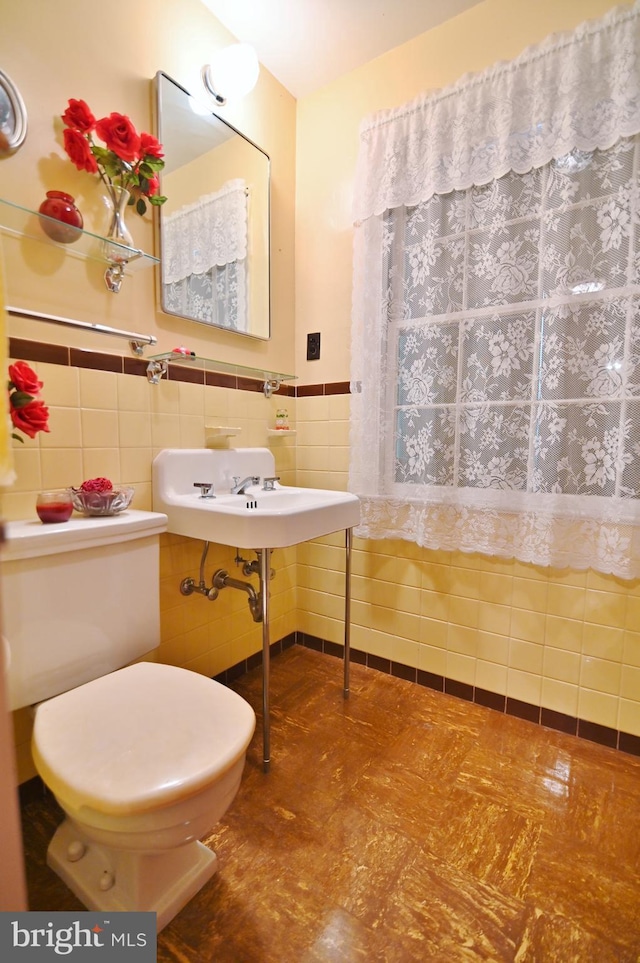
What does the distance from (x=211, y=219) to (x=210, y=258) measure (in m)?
0.14

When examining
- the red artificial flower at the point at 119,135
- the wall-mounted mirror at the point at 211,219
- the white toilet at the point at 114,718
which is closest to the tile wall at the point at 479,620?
the wall-mounted mirror at the point at 211,219

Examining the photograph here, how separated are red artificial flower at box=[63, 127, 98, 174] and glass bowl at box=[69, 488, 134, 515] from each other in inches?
32.7

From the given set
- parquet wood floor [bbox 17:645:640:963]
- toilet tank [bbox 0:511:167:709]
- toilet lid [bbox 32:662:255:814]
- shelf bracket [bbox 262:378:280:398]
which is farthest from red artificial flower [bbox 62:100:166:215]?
parquet wood floor [bbox 17:645:640:963]

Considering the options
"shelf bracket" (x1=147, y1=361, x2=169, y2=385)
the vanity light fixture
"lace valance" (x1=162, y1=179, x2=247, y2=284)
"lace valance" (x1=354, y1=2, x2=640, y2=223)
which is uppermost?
the vanity light fixture

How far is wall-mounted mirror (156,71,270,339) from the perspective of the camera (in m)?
1.35

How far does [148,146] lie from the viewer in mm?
1186

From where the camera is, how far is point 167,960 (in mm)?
785

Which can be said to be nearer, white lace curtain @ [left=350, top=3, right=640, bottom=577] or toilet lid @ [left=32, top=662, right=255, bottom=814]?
toilet lid @ [left=32, top=662, right=255, bottom=814]

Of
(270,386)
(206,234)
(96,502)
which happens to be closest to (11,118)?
(206,234)

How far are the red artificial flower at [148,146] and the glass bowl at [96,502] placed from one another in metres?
0.94

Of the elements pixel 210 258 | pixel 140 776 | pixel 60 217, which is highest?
pixel 210 258

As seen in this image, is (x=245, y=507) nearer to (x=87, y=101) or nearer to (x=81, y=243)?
(x=81, y=243)

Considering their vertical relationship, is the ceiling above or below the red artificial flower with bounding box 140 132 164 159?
above

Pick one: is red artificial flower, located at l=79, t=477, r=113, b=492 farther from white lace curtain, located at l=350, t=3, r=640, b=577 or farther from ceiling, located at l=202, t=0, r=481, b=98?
ceiling, located at l=202, t=0, r=481, b=98
